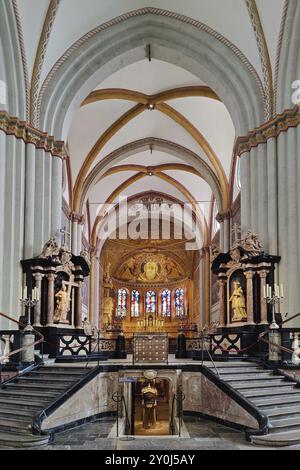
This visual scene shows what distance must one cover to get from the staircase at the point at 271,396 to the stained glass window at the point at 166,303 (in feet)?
90.6

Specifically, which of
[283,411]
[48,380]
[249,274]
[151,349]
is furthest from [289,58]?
[48,380]

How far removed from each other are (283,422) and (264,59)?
36.6 ft

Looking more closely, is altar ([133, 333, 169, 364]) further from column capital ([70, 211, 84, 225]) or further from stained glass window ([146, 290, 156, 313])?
stained glass window ([146, 290, 156, 313])

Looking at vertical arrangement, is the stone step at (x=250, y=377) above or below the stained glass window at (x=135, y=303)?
below

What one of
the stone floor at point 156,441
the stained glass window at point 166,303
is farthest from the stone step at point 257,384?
the stained glass window at point 166,303

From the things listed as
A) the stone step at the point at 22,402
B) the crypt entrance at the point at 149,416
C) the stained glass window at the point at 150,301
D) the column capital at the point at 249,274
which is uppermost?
the column capital at the point at 249,274

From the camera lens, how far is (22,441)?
928cm

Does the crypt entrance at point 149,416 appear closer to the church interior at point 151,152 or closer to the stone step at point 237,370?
the church interior at point 151,152

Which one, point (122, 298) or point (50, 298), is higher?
point (50, 298)

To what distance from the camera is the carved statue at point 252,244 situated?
1635 centimetres

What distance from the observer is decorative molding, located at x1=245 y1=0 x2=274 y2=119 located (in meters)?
16.6

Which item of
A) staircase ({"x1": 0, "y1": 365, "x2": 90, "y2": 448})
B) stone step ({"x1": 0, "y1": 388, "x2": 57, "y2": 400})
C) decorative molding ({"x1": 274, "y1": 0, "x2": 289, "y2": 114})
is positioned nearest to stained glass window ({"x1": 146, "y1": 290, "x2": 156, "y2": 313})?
decorative molding ({"x1": 274, "y1": 0, "x2": 289, "y2": 114})

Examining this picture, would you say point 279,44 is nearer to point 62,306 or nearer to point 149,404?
point 62,306
